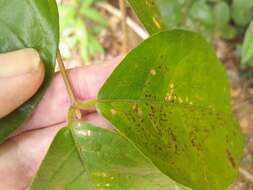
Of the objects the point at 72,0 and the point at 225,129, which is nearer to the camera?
the point at 225,129

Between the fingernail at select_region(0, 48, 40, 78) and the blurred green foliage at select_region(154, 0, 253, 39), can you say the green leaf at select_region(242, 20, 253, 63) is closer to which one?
the blurred green foliage at select_region(154, 0, 253, 39)

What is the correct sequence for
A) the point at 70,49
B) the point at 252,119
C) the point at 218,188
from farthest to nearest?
the point at 70,49 < the point at 252,119 < the point at 218,188

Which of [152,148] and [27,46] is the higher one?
[27,46]

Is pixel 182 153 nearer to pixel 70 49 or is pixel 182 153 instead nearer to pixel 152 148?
pixel 152 148

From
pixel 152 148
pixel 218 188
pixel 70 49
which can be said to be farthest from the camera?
pixel 70 49

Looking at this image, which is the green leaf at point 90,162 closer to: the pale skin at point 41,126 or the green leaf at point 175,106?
the green leaf at point 175,106

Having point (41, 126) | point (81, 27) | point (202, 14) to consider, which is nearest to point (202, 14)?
point (202, 14)

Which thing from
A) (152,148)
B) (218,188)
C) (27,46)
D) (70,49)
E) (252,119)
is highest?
(27,46)

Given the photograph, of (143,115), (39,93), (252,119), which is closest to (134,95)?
(143,115)
